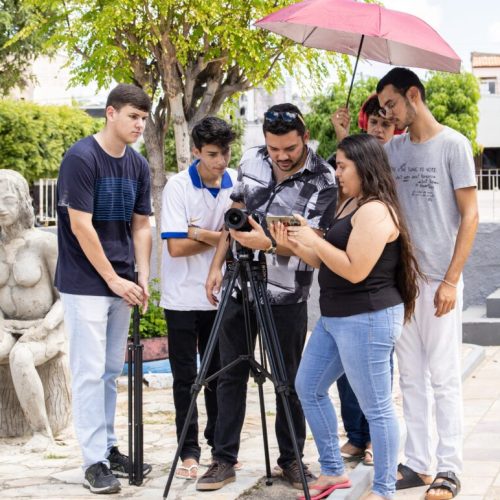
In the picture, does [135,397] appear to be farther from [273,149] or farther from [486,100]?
[486,100]

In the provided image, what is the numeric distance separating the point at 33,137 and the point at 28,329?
85.1 ft

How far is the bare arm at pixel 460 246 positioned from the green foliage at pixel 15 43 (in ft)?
59.0

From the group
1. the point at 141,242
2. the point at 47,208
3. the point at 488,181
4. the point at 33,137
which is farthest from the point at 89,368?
the point at 488,181

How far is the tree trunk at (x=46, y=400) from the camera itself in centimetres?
652

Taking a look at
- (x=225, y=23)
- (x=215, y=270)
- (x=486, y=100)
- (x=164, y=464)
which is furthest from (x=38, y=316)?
(x=486, y=100)

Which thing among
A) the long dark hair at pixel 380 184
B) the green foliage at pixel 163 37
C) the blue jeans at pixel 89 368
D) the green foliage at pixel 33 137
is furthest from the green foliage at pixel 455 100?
the long dark hair at pixel 380 184

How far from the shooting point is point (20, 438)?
651 cm

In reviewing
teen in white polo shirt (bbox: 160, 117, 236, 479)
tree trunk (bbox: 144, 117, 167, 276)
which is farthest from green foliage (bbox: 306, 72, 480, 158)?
teen in white polo shirt (bbox: 160, 117, 236, 479)

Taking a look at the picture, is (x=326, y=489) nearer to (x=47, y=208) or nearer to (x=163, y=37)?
(x=163, y=37)

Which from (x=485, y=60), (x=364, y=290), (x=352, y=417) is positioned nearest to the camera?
(x=364, y=290)

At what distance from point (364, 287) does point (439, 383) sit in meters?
0.90

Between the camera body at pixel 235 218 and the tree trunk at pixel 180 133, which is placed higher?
the tree trunk at pixel 180 133

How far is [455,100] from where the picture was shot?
55625 mm

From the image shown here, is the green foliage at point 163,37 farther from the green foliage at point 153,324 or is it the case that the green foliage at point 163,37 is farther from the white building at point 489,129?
the white building at point 489,129
